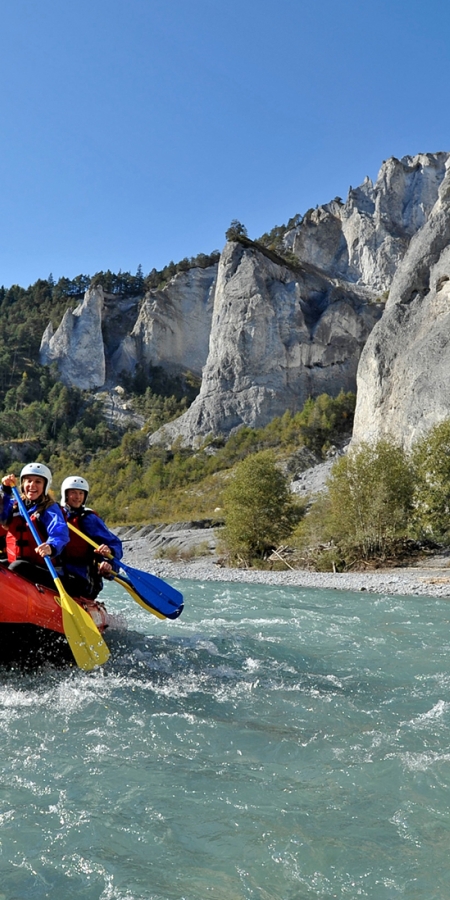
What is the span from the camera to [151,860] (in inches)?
112

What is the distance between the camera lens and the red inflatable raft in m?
5.47

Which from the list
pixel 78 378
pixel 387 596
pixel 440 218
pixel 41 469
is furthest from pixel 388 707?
pixel 78 378

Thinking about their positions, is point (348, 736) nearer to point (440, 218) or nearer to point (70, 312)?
point (440, 218)

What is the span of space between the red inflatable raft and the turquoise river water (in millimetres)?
219

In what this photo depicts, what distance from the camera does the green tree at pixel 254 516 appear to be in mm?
24312

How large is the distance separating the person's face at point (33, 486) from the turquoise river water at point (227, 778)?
6.32ft

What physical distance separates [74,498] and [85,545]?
630mm

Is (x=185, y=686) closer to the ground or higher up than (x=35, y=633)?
closer to the ground

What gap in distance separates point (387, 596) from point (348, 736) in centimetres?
1025

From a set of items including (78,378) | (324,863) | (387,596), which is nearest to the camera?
(324,863)

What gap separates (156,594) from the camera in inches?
279

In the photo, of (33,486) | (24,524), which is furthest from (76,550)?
(33,486)

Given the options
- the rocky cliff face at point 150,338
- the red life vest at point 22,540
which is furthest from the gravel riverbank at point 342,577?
the rocky cliff face at point 150,338

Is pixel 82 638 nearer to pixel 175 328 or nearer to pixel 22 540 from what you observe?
pixel 22 540
